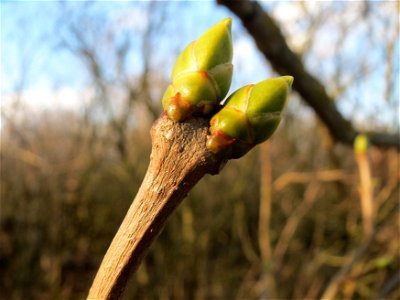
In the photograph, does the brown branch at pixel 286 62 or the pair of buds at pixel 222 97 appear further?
the brown branch at pixel 286 62

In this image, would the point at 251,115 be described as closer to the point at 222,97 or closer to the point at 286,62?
the point at 222,97

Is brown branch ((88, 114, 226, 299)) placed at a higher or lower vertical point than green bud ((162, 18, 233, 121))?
lower

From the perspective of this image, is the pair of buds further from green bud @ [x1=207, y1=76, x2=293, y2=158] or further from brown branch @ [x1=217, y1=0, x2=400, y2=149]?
brown branch @ [x1=217, y1=0, x2=400, y2=149]

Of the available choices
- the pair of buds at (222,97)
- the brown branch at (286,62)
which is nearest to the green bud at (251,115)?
the pair of buds at (222,97)

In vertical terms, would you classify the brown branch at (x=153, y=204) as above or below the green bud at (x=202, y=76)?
below

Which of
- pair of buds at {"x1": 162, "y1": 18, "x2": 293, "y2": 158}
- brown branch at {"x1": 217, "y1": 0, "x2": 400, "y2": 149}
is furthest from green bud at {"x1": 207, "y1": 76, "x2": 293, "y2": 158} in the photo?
brown branch at {"x1": 217, "y1": 0, "x2": 400, "y2": 149}

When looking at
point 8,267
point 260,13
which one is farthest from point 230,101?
point 8,267

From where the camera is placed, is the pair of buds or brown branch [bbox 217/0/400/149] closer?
the pair of buds

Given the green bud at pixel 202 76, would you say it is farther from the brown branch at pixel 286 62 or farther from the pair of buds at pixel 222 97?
the brown branch at pixel 286 62
